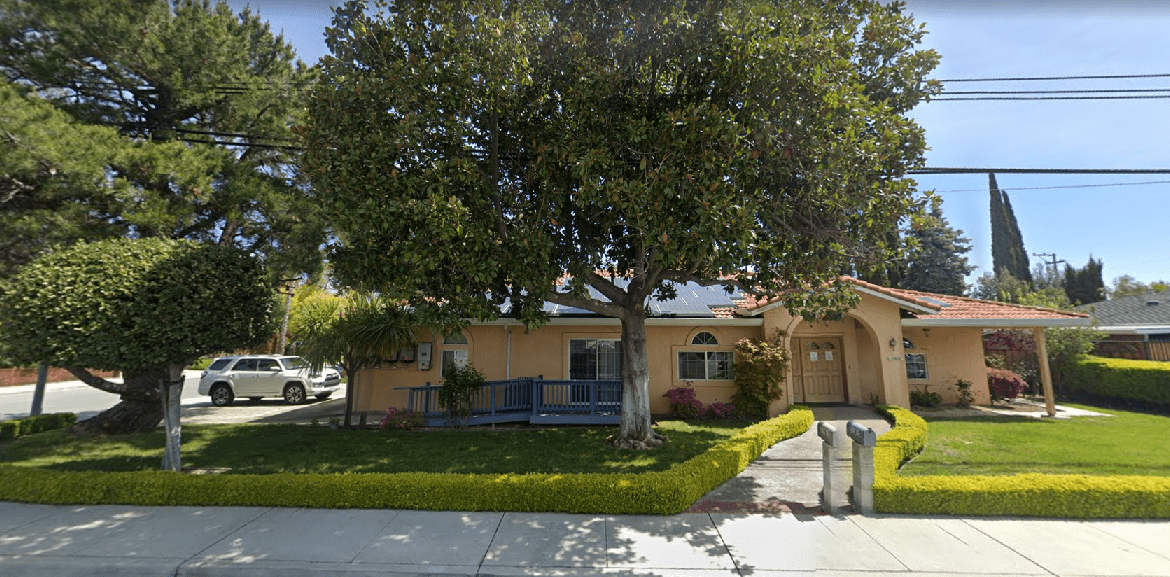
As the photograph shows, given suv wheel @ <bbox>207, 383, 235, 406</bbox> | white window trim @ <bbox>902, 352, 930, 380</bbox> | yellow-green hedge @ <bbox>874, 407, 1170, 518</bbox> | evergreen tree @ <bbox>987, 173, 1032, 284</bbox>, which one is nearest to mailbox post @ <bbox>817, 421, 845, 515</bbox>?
yellow-green hedge @ <bbox>874, 407, 1170, 518</bbox>

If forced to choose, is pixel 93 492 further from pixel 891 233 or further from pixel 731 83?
pixel 891 233

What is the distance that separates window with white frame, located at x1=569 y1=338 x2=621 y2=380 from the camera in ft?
47.1

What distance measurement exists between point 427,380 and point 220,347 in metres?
6.85

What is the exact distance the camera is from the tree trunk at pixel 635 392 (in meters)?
9.85

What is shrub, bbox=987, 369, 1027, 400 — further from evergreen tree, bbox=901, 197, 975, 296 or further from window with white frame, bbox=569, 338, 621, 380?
evergreen tree, bbox=901, 197, 975, 296

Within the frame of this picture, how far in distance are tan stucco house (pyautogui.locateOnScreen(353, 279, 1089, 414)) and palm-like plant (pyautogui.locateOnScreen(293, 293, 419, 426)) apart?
180 centimetres

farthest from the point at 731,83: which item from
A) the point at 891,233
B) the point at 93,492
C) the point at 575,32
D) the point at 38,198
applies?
the point at 38,198

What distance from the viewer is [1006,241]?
49688mm

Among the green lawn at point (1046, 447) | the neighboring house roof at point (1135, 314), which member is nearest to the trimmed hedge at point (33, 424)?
the green lawn at point (1046, 447)

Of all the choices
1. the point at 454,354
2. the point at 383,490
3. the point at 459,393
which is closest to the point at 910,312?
the point at 459,393

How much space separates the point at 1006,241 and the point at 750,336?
53.9m

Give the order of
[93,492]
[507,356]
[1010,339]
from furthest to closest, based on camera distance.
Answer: [1010,339], [507,356], [93,492]

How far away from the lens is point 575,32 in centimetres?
764

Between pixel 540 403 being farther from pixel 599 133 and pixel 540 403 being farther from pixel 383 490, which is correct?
pixel 599 133
